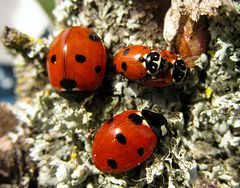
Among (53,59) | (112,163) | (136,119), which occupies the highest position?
(53,59)

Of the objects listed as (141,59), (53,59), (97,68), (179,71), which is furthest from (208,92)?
(53,59)

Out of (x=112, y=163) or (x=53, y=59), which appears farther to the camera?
(x=53, y=59)

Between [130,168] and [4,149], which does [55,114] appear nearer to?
[4,149]

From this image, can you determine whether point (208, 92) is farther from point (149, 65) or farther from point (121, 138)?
point (121, 138)

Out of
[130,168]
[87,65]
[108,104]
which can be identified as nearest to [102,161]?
[130,168]

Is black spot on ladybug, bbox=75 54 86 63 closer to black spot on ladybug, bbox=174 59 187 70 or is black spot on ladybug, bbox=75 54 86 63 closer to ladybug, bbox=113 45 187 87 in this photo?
ladybug, bbox=113 45 187 87

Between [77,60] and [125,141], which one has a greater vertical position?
[77,60]

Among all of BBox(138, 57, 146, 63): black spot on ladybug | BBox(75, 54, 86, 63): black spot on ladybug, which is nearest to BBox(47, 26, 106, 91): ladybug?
BBox(75, 54, 86, 63): black spot on ladybug
